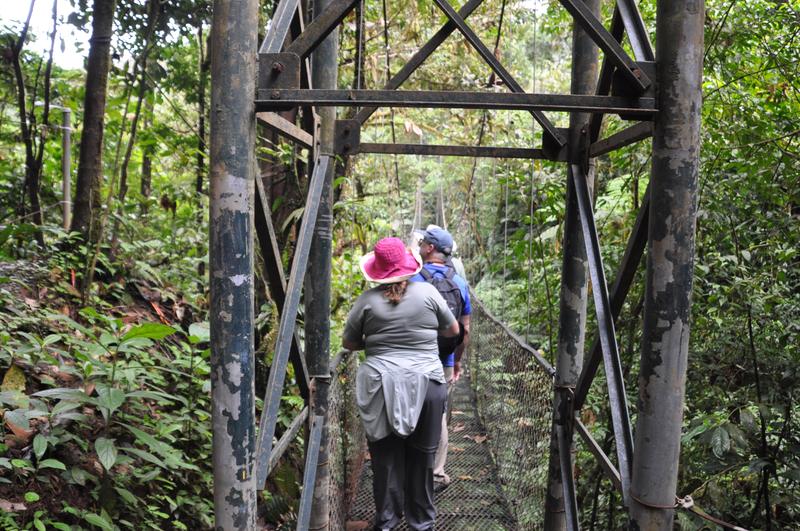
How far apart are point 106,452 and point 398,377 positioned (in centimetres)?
116

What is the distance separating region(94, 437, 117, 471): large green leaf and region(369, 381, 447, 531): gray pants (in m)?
1.13

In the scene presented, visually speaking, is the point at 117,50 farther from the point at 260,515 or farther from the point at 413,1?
the point at 413,1

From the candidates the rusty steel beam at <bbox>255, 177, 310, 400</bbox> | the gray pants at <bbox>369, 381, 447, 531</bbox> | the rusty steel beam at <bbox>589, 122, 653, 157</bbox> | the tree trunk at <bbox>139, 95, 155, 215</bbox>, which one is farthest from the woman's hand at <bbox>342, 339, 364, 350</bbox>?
the tree trunk at <bbox>139, 95, 155, 215</bbox>

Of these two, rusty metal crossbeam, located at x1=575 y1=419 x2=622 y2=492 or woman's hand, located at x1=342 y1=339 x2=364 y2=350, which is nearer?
rusty metal crossbeam, located at x1=575 y1=419 x2=622 y2=492

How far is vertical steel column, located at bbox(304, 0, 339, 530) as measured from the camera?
8.83 ft

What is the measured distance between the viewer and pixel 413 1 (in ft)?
24.4

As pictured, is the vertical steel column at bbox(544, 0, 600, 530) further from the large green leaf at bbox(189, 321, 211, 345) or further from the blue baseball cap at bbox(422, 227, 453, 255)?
the large green leaf at bbox(189, 321, 211, 345)

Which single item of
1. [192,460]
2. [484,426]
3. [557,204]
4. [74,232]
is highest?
[557,204]

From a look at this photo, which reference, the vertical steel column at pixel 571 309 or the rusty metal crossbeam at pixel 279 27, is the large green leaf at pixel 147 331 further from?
the vertical steel column at pixel 571 309

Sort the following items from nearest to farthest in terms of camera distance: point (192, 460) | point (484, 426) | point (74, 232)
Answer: point (192, 460) → point (74, 232) → point (484, 426)

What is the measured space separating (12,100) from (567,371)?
475cm

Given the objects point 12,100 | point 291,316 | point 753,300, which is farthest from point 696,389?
point 12,100

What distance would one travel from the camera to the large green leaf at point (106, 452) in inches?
82.0

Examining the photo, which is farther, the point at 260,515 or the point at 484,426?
the point at 484,426
